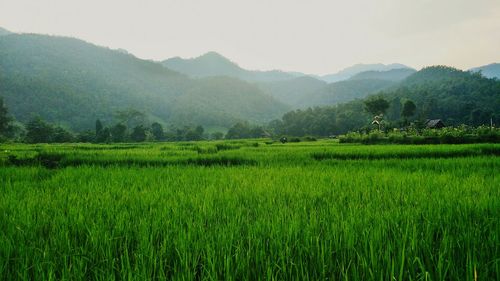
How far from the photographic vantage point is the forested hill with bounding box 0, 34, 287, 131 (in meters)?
94.7

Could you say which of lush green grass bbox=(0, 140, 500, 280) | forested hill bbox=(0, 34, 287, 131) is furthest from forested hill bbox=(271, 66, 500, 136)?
lush green grass bbox=(0, 140, 500, 280)

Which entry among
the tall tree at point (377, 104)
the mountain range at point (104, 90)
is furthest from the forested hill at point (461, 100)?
the mountain range at point (104, 90)

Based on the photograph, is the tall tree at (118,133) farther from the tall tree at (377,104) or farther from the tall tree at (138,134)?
the tall tree at (377,104)

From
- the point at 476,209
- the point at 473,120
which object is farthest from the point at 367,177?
the point at 473,120

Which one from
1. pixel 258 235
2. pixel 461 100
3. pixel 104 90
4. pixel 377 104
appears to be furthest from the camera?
pixel 104 90

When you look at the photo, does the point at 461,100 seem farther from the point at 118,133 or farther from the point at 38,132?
the point at 38,132

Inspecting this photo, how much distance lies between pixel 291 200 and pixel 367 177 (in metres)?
2.30

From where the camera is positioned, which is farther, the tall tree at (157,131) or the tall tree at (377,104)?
the tall tree at (157,131)

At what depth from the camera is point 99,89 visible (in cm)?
12212

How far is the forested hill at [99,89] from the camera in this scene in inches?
3728

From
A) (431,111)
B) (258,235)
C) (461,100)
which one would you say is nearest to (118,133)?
(258,235)

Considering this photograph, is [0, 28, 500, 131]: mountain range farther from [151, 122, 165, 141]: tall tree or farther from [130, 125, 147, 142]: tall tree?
[130, 125, 147, 142]: tall tree

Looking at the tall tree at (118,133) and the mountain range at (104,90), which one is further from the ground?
the mountain range at (104,90)

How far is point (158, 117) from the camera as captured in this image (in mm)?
125438
